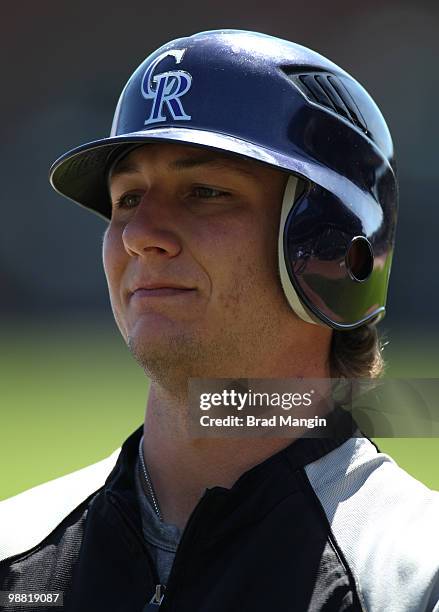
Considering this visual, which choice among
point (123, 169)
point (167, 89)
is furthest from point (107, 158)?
point (167, 89)

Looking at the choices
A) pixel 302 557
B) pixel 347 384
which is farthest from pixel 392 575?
pixel 347 384

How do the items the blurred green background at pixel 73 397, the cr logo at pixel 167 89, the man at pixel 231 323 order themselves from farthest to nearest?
the blurred green background at pixel 73 397, the cr logo at pixel 167 89, the man at pixel 231 323

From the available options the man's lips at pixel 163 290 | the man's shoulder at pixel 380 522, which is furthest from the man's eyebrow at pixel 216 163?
the man's shoulder at pixel 380 522

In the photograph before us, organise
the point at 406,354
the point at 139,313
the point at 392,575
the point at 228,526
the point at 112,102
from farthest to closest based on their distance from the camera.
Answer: the point at 112,102
the point at 406,354
the point at 139,313
the point at 228,526
the point at 392,575

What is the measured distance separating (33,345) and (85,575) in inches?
340

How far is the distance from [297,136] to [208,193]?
183 mm

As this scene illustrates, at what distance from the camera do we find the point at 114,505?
1531 millimetres

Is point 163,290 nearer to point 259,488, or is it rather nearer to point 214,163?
point 214,163

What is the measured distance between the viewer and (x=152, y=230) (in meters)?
1.51

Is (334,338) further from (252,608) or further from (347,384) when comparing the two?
(252,608)

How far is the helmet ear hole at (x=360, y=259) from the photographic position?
1.64m

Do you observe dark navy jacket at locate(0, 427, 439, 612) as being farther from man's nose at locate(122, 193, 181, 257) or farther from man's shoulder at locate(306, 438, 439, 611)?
man's nose at locate(122, 193, 181, 257)

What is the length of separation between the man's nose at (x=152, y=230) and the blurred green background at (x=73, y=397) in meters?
3.58

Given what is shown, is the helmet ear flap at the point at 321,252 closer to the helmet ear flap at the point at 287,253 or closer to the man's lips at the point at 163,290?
the helmet ear flap at the point at 287,253
